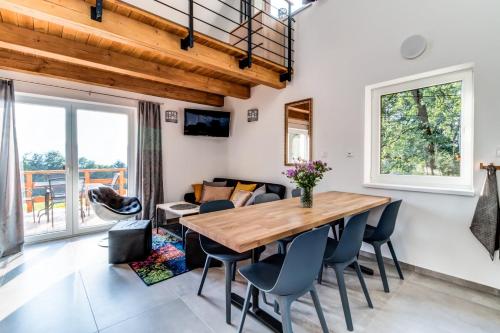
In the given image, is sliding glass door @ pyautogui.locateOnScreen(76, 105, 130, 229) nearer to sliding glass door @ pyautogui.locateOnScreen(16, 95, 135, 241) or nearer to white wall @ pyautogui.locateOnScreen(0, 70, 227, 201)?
sliding glass door @ pyautogui.locateOnScreen(16, 95, 135, 241)

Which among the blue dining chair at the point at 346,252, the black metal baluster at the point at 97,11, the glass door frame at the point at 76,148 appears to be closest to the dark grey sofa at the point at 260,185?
the glass door frame at the point at 76,148

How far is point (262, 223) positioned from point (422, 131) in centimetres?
216

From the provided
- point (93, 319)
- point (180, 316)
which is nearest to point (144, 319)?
point (180, 316)

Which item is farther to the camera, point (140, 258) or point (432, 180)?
point (140, 258)

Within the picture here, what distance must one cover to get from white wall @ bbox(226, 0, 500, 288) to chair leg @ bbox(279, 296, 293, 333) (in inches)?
76.3

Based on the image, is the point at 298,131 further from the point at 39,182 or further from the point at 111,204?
the point at 39,182

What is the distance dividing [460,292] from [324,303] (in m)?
1.26

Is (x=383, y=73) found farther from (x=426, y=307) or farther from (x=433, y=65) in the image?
(x=426, y=307)

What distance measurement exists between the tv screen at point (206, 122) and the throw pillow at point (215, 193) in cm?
114

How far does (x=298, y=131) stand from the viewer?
3.62 metres

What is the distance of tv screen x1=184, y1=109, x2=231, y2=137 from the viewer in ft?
15.1

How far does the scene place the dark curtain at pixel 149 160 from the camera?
412cm

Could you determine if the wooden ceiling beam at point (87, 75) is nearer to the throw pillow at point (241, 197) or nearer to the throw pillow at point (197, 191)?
the throw pillow at point (197, 191)

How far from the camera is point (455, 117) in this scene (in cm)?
236
